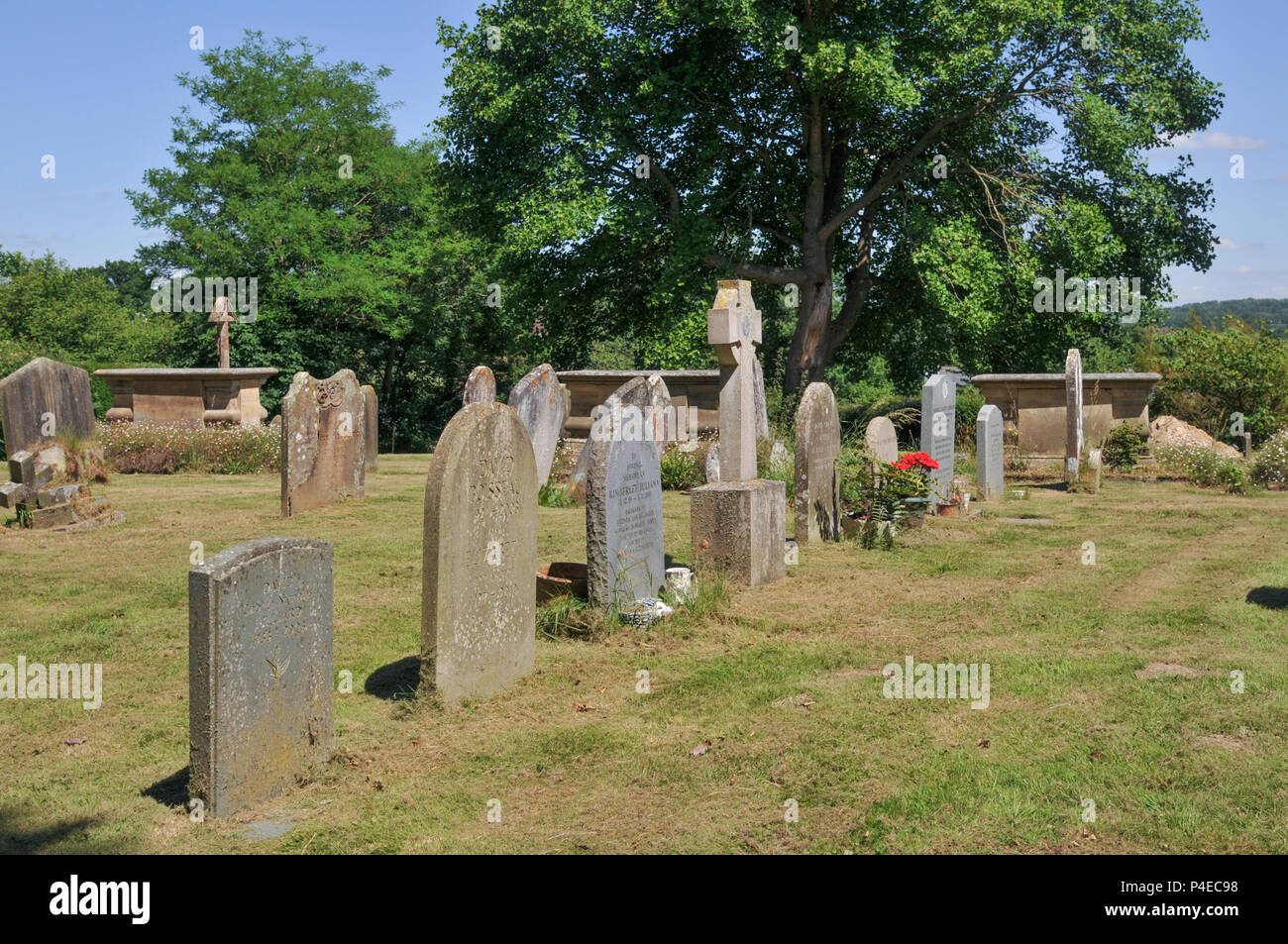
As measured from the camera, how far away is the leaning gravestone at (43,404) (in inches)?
456

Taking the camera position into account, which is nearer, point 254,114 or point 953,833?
point 953,833

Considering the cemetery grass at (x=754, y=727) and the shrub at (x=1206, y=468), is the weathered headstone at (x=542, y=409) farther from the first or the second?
the shrub at (x=1206, y=468)

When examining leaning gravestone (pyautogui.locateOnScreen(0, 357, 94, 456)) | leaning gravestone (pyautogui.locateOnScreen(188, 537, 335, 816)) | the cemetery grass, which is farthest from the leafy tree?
leaning gravestone (pyautogui.locateOnScreen(188, 537, 335, 816))

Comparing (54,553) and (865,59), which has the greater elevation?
(865,59)

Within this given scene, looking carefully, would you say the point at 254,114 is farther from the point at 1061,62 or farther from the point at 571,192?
the point at 1061,62

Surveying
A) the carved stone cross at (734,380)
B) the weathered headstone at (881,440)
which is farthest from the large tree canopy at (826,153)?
the carved stone cross at (734,380)

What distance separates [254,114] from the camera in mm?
31438

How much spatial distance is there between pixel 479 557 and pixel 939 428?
8939 millimetres

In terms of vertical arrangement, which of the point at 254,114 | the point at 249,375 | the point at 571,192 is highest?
the point at 254,114

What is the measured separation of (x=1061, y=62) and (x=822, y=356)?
7073mm

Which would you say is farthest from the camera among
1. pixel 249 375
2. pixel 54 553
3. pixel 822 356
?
pixel 822 356

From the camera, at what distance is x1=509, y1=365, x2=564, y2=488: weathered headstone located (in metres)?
14.6

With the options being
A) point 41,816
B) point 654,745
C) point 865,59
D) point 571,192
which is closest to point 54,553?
point 41,816

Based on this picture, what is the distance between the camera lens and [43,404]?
471 inches
